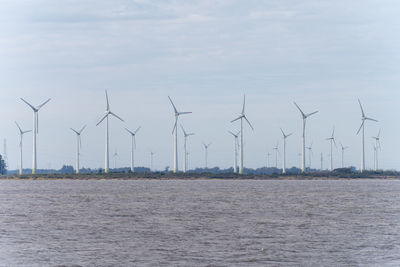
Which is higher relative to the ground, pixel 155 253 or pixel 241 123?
pixel 241 123

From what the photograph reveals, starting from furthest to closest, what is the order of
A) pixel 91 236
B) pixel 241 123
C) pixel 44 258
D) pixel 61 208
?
pixel 241 123
pixel 61 208
pixel 91 236
pixel 44 258

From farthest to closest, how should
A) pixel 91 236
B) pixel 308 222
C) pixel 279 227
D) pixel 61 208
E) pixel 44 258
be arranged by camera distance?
pixel 61 208 → pixel 308 222 → pixel 279 227 → pixel 91 236 → pixel 44 258

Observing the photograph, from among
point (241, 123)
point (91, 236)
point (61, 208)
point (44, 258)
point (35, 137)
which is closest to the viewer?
point (44, 258)

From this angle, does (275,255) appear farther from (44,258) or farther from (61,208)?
(61,208)

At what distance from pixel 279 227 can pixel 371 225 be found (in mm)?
8652

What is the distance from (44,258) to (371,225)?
3031 centimetres

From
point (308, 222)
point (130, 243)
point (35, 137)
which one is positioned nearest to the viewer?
point (130, 243)

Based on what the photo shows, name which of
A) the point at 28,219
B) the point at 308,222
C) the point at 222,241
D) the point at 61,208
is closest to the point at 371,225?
the point at 308,222

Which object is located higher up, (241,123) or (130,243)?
(241,123)

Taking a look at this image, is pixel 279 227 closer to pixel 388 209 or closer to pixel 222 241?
pixel 222 241

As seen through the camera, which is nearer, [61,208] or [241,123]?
[61,208]

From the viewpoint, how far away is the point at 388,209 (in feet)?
264

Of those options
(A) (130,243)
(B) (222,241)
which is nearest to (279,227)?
(B) (222,241)

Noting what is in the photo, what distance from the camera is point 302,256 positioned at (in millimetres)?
39875
